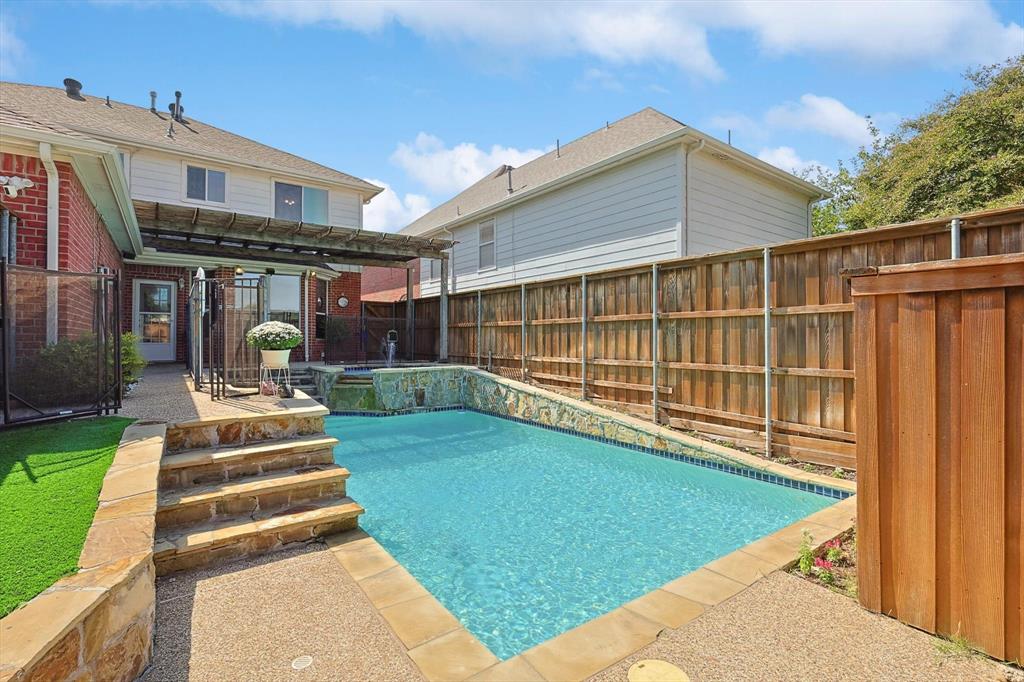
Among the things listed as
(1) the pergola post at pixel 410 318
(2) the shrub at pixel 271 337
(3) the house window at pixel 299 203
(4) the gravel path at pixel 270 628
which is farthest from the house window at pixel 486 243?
(4) the gravel path at pixel 270 628

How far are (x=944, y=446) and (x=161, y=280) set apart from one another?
15.3m

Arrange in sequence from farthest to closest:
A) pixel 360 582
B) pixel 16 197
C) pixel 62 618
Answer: pixel 16 197 < pixel 360 582 < pixel 62 618

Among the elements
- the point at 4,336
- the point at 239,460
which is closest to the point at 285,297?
the point at 4,336

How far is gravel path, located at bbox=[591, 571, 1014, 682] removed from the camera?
6.58 ft

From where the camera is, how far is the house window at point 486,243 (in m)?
14.6

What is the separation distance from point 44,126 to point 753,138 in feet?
52.9

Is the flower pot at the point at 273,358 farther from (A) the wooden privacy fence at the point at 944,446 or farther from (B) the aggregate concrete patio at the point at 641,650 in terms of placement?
(A) the wooden privacy fence at the point at 944,446

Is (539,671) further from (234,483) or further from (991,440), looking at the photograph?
(234,483)

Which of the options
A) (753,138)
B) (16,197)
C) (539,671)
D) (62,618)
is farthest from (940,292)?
(753,138)

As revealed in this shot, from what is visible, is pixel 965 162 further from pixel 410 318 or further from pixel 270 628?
pixel 270 628

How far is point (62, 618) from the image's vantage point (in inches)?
70.6

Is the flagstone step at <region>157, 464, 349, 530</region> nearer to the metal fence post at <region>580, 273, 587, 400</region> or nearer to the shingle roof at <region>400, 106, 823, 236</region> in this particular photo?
the metal fence post at <region>580, 273, 587, 400</region>

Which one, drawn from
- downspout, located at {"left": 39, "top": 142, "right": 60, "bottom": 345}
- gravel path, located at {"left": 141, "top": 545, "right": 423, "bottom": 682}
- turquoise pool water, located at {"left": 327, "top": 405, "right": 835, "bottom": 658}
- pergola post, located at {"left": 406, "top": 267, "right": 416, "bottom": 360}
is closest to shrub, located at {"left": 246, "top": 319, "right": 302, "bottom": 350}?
turquoise pool water, located at {"left": 327, "top": 405, "right": 835, "bottom": 658}

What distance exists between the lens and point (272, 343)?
22.5 ft
